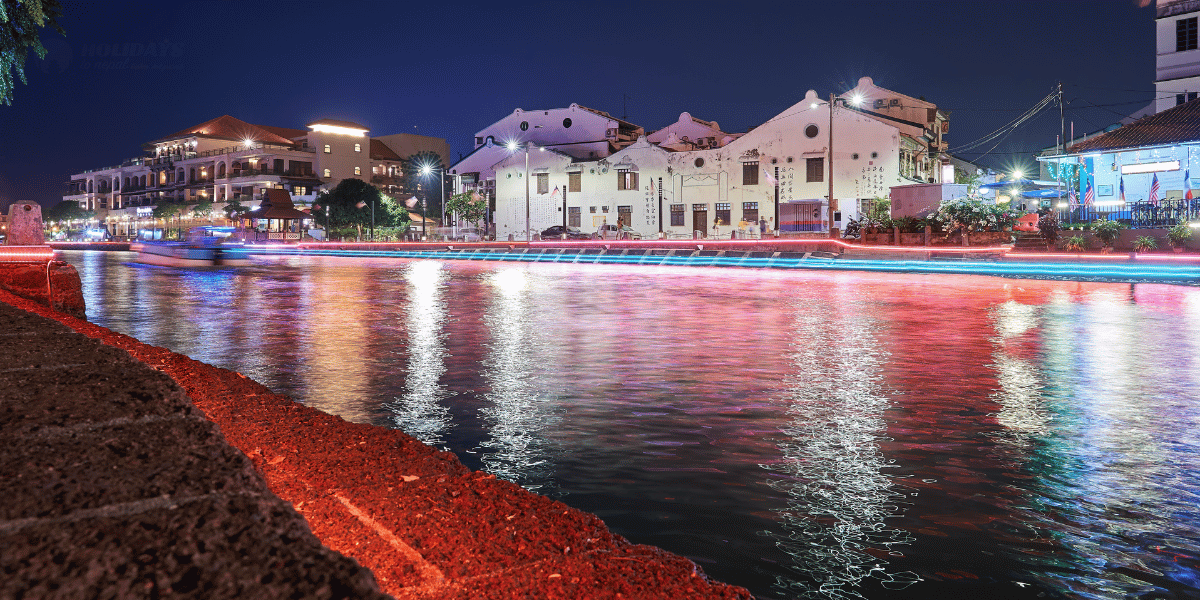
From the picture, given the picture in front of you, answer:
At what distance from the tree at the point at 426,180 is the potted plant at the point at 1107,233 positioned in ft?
234

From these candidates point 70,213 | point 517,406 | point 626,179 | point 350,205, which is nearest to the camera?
point 517,406

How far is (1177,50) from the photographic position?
52344mm

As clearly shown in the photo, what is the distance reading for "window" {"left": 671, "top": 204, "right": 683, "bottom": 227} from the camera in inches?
2670

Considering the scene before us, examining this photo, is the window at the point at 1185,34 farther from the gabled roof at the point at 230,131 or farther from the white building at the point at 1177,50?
the gabled roof at the point at 230,131

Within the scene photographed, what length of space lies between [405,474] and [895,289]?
20.4 meters

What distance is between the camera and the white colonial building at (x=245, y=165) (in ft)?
345

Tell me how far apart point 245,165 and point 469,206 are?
43905 mm

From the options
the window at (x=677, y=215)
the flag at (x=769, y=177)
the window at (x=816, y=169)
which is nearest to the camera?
the window at (x=816, y=169)

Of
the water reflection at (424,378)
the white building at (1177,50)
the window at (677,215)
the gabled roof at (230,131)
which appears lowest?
the water reflection at (424,378)

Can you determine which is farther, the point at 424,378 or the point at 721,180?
the point at 721,180

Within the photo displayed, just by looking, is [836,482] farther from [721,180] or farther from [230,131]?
[230,131]

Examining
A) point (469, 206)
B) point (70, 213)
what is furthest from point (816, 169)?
point (70, 213)

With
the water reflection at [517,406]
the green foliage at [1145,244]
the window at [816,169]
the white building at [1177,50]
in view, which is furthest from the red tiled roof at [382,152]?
the water reflection at [517,406]

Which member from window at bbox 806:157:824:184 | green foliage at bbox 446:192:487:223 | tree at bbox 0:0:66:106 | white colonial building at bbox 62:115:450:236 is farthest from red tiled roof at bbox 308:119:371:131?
tree at bbox 0:0:66:106
